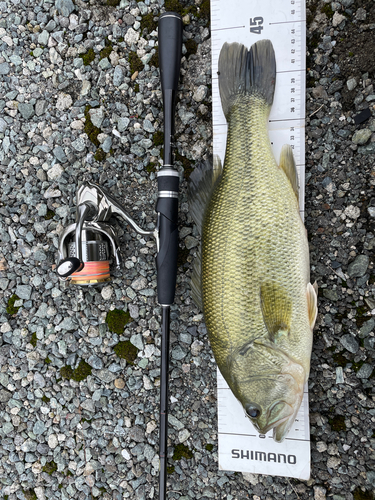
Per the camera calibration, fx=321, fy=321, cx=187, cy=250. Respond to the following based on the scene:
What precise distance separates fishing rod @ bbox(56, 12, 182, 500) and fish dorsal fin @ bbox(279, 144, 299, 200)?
553 millimetres

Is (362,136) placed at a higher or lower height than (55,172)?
higher

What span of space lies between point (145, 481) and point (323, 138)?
2240 mm

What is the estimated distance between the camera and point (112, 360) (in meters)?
1.99

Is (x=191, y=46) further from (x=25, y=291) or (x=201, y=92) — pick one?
(x=25, y=291)

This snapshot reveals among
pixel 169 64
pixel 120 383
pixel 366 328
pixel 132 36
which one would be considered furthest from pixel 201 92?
pixel 120 383

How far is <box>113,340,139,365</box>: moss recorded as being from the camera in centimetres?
195

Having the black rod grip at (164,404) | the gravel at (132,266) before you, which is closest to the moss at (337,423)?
the gravel at (132,266)

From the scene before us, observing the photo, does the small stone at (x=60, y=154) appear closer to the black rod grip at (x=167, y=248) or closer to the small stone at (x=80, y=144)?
the small stone at (x=80, y=144)

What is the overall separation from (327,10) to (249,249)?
4.48ft

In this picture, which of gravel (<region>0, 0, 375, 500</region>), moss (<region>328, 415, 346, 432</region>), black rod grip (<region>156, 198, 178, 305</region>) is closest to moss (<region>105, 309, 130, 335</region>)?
gravel (<region>0, 0, 375, 500</region>)

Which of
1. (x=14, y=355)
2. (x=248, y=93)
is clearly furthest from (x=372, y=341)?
(x=14, y=355)

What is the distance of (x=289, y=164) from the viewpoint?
64.2 inches

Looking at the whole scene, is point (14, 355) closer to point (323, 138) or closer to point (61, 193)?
point (61, 193)

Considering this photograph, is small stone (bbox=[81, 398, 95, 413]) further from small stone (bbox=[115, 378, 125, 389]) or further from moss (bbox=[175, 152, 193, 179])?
moss (bbox=[175, 152, 193, 179])
